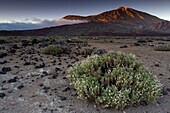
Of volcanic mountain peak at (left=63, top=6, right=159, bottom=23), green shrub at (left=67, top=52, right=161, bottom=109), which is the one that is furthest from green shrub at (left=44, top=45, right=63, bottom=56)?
volcanic mountain peak at (left=63, top=6, right=159, bottom=23)

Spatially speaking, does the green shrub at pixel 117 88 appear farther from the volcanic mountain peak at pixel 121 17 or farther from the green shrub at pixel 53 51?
the volcanic mountain peak at pixel 121 17

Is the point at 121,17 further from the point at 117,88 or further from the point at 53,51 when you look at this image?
the point at 117,88

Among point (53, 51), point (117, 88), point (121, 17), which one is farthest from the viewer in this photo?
point (121, 17)

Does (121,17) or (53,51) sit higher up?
(121,17)

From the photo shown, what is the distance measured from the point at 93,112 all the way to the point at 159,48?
11.8 metres

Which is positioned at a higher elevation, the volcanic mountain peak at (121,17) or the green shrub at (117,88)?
the volcanic mountain peak at (121,17)

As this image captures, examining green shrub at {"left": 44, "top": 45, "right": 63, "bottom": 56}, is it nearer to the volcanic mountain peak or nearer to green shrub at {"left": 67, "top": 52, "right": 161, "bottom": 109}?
green shrub at {"left": 67, "top": 52, "right": 161, "bottom": 109}

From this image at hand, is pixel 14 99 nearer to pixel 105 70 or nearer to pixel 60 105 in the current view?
pixel 60 105

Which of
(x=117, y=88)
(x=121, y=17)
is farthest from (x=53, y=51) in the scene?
(x=121, y=17)

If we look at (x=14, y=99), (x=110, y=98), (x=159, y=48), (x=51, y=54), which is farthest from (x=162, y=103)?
(x=159, y=48)

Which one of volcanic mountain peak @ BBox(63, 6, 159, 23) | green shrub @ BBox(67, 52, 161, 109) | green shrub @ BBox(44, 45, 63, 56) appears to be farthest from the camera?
volcanic mountain peak @ BBox(63, 6, 159, 23)

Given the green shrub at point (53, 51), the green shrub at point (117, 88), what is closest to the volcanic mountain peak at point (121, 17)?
the green shrub at point (53, 51)

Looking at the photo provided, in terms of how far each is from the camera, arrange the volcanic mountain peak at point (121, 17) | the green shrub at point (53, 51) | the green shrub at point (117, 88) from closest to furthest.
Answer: the green shrub at point (117, 88) → the green shrub at point (53, 51) → the volcanic mountain peak at point (121, 17)

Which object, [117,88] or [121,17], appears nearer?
[117,88]
